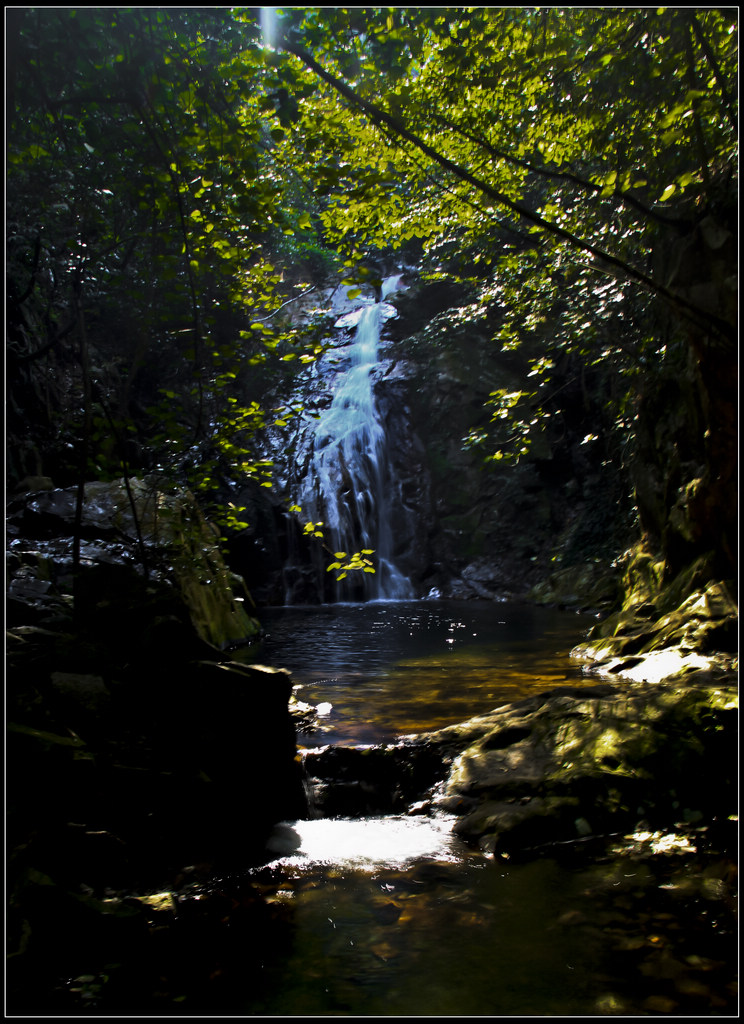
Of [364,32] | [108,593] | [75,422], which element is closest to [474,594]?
[75,422]

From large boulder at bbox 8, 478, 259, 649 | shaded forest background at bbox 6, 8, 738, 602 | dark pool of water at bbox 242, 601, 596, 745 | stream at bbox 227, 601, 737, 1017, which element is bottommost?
dark pool of water at bbox 242, 601, 596, 745

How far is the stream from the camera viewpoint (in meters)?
2.24

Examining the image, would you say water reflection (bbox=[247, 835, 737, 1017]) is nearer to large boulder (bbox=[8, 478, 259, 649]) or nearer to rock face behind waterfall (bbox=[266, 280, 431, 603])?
large boulder (bbox=[8, 478, 259, 649])

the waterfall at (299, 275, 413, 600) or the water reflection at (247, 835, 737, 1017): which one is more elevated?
the waterfall at (299, 275, 413, 600)

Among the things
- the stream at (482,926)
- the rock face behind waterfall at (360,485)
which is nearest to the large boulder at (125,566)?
the stream at (482,926)

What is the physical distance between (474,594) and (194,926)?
19.7m

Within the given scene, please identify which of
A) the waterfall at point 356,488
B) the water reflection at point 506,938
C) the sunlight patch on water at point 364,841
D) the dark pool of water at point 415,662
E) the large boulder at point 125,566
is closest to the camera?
the water reflection at point 506,938

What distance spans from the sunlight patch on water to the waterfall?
17.4 m

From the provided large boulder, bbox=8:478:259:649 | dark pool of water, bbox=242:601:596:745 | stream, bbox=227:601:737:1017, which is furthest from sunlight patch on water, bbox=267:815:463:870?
large boulder, bbox=8:478:259:649

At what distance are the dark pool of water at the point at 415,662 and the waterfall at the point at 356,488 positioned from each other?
5768mm

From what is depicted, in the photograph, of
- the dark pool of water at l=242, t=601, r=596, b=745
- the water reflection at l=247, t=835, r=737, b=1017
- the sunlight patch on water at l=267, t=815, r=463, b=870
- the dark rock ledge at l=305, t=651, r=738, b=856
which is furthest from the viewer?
the dark pool of water at l=242, t=601, r=596, b=745

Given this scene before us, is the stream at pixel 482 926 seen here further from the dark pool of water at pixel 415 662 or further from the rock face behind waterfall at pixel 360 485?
the rock face behind waterfall at pixel 360 485

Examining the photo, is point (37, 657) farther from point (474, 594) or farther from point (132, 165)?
point (474, 594)

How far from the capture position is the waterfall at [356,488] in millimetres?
22531
